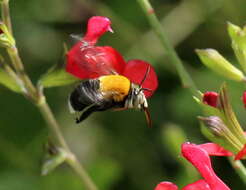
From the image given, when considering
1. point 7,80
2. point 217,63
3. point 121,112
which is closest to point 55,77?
point 7,80

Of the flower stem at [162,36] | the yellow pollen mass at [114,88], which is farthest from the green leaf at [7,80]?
the flower stem at [162,36]

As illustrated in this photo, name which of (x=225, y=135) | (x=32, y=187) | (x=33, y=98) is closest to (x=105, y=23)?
(x=33, y=98)

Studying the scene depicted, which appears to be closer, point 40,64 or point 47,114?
point 47,114

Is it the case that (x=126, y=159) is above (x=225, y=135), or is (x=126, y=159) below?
below

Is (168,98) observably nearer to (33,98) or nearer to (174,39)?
(174,39)

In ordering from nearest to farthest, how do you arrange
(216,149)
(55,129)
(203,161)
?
(203,161) → (216,149) → (55,129)

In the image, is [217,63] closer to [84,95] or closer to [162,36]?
[162,36]
